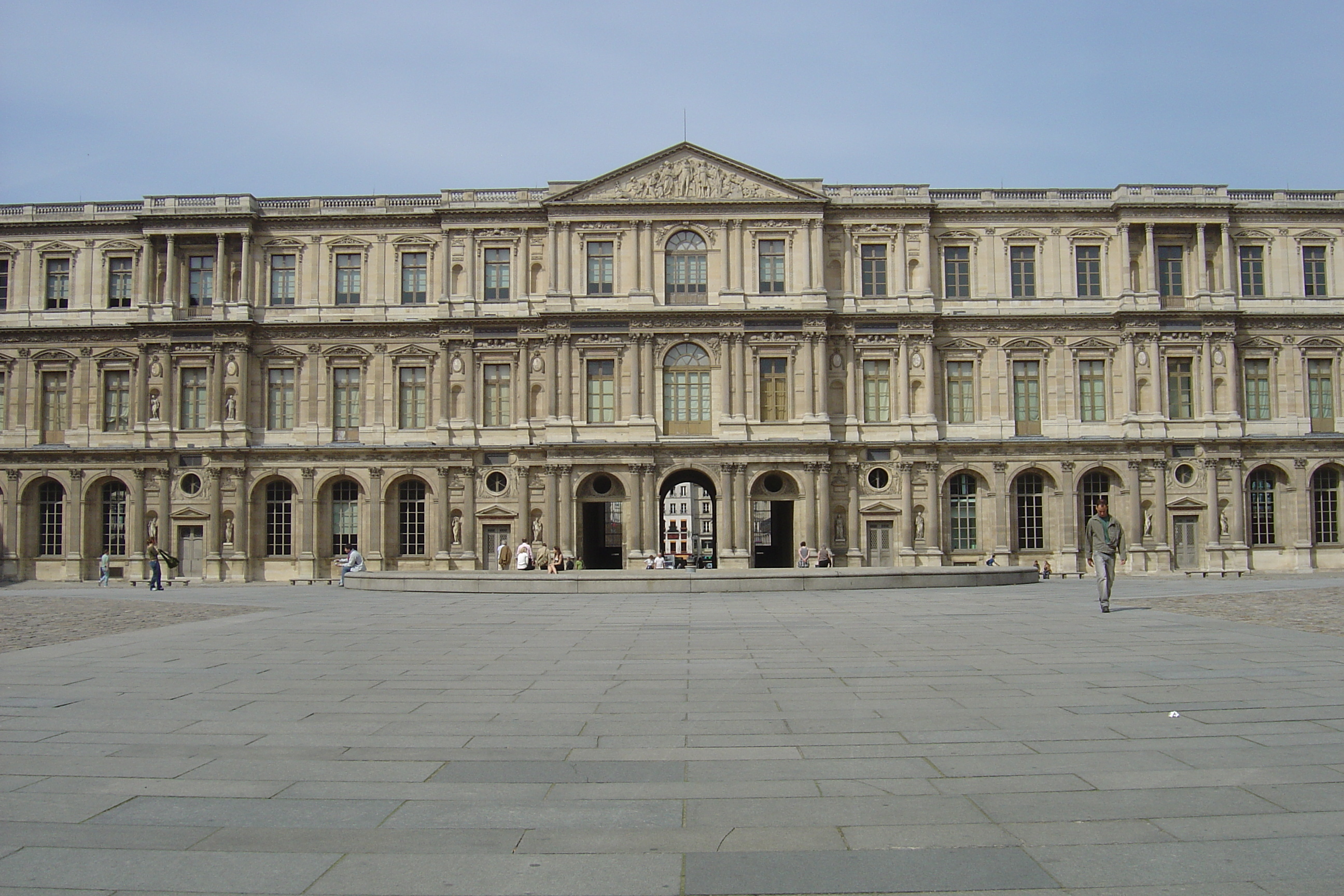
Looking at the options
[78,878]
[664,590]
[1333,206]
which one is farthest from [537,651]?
[1333,206]

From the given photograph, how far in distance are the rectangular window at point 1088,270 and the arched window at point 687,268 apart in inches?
656

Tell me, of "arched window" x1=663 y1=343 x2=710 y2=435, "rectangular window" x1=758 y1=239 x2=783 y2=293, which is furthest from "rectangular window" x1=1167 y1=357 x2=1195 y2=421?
"arched window" x1=663 y1=343 x2=710 y2=435

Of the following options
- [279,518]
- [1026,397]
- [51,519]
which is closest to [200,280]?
[279,518]

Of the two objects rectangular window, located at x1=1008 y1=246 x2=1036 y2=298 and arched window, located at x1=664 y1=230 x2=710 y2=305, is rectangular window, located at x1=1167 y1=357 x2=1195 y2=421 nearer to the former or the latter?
rectangular window, located at x1=1008 y1=246 x2=1036 y2=298

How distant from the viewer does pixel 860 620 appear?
802 inches

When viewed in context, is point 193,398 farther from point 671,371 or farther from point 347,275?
point 671,371

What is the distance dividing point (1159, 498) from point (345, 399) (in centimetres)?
3600

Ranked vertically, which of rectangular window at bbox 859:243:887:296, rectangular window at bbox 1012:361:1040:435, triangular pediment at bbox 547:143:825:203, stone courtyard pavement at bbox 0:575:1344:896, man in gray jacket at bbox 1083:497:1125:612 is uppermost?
triangular pediment at bbox 547:143:825:203

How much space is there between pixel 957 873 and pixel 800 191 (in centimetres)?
4013

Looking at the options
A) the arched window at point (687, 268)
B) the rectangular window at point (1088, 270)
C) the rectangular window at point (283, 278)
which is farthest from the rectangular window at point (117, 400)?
the rectangular window at point (1088, 270)

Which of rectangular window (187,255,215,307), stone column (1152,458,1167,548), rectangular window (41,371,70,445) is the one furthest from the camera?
rectangular window (41,371,70,445)

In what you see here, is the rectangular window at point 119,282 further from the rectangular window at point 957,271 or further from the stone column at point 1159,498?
the stone column at point 1159,498

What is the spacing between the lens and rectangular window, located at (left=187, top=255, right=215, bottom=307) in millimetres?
45531

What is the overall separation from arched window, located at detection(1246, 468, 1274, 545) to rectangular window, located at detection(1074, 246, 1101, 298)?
35.0ft
